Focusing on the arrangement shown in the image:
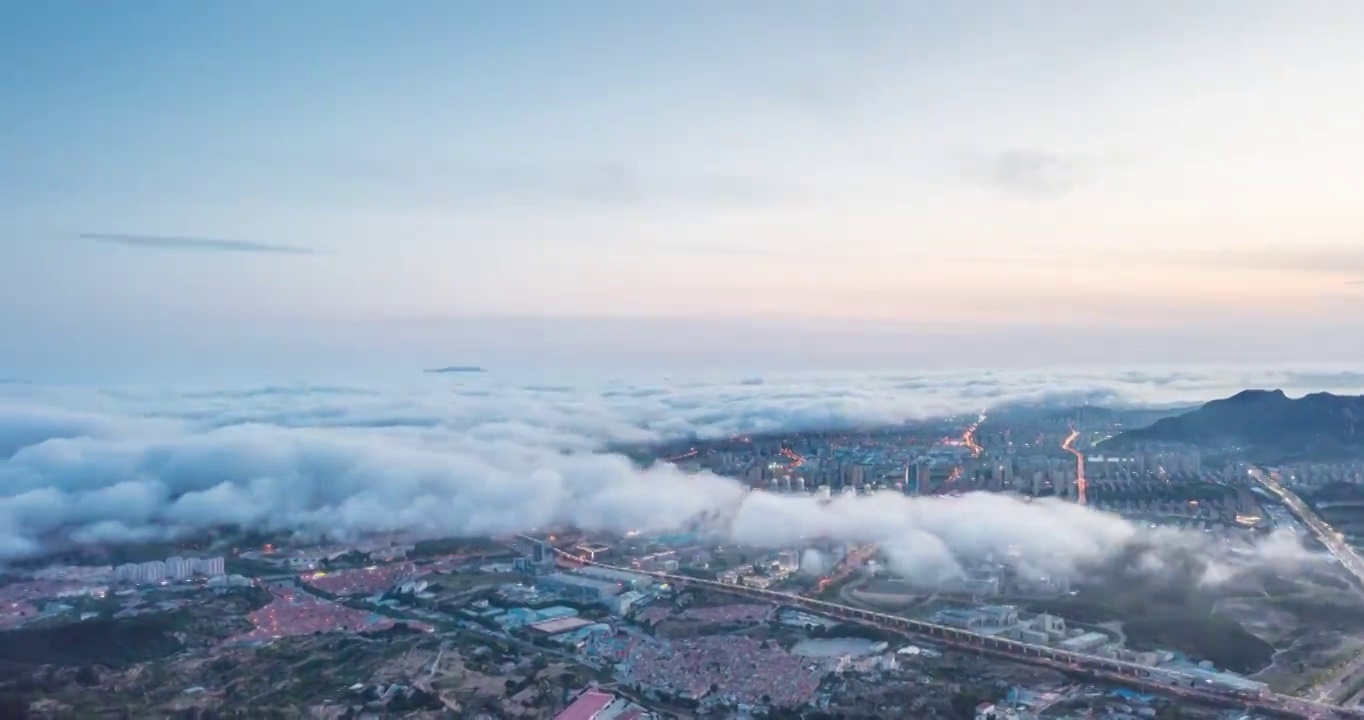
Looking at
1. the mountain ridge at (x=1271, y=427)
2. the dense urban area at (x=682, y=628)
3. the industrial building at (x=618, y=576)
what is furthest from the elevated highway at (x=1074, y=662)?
the mountain ridge at (x=1271, y=427)

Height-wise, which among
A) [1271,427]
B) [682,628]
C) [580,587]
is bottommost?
[682,628]

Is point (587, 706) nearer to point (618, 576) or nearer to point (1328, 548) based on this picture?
point (618, 576)

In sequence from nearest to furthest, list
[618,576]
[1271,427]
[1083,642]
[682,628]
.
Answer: [1083,642]
[682,628]
[618,576]
[1271,427]

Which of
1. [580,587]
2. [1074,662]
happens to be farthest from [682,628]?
[1074,662]

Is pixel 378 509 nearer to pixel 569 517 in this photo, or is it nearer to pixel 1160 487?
pixel 569 517

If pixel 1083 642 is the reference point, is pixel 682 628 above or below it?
below

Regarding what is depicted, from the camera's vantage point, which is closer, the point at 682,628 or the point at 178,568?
the point at 682,628
